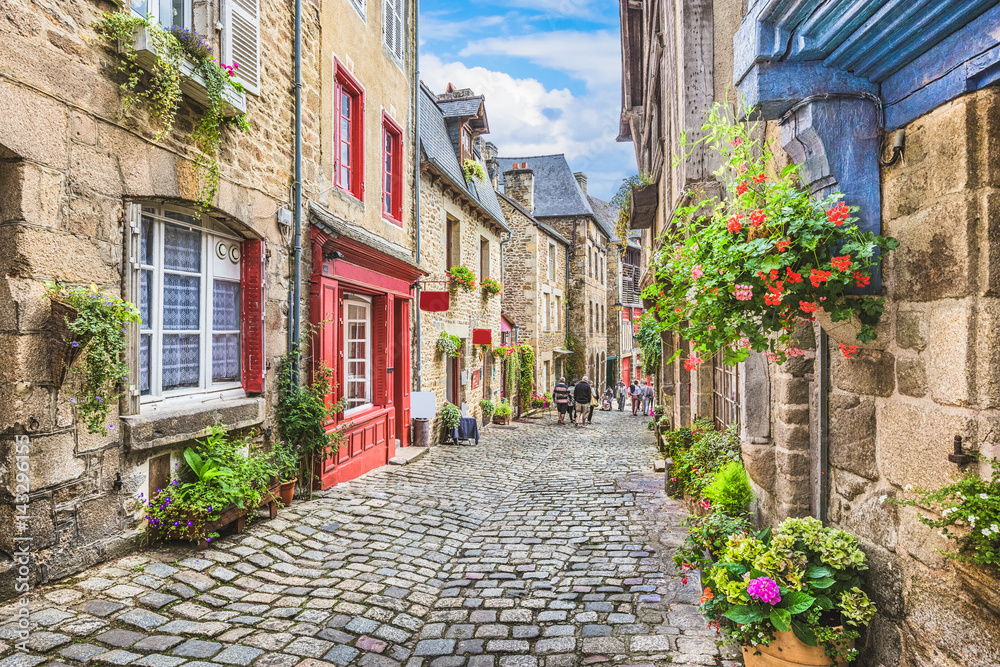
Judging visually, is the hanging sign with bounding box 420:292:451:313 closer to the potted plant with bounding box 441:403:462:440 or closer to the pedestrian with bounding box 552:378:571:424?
the potted plant with bounding box 441:403:462:440

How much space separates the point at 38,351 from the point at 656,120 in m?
9.28

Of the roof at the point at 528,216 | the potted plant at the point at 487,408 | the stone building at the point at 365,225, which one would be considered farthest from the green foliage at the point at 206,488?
the roof at the point at 528,216

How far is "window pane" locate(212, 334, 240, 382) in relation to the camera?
521 cm

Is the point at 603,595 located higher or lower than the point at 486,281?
lower

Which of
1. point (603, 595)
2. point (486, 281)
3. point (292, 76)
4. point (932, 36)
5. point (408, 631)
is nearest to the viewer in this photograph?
point (932, 36)

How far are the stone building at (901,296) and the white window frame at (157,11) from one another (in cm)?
387

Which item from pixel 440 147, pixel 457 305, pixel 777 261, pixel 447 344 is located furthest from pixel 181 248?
pixel 440 147

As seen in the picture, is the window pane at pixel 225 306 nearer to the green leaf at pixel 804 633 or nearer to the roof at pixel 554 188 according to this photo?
the green leaf at pixel 804 633

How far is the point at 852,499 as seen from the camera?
8.85 ft

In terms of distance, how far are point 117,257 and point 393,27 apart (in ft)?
23.5

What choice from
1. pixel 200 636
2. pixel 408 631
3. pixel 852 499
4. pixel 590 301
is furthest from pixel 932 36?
pixel 590 301

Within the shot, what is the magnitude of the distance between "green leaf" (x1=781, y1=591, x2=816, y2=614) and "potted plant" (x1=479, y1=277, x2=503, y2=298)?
12.7 m

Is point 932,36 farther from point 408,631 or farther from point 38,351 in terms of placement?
point 38,351

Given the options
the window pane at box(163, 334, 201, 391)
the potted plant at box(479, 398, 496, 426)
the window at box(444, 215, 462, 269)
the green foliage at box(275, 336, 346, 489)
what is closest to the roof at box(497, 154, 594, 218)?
the potted plant at box(479, 398, 496, 426)
